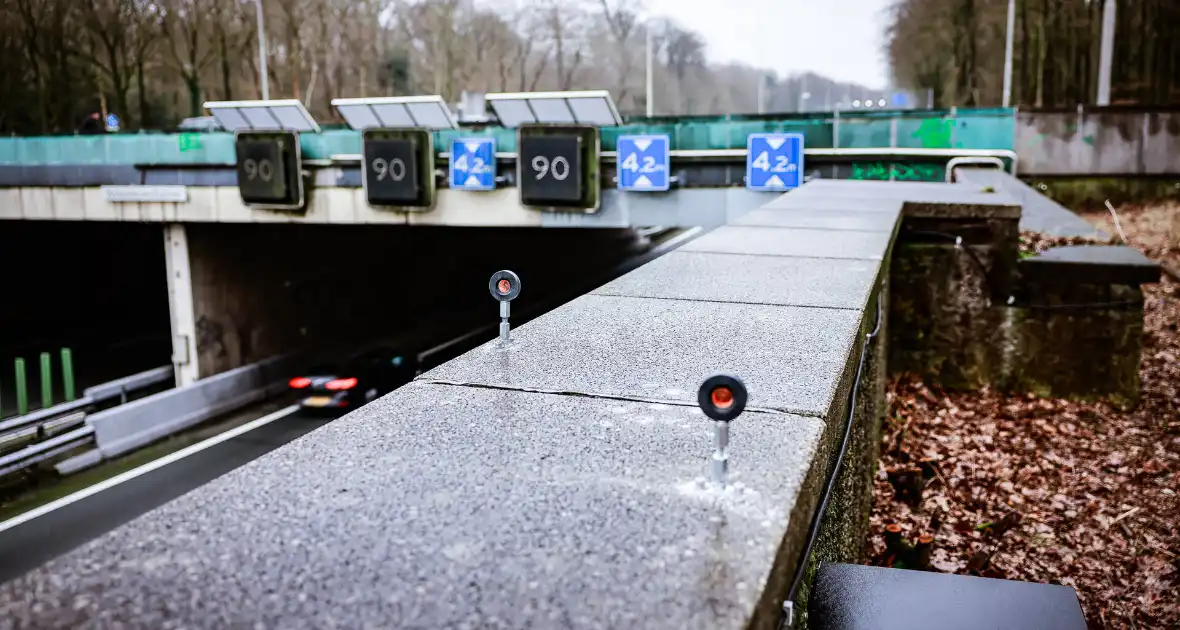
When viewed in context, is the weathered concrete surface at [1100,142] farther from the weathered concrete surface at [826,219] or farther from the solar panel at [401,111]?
the weathered concrete surface at [826,219]

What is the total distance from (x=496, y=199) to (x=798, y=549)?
60.6ft

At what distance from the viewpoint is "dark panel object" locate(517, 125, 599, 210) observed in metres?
18.9

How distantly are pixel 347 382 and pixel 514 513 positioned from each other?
59.5 ft

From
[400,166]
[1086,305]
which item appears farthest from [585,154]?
[1086,305]

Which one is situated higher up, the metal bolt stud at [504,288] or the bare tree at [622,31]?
the bare tree at [622,31]

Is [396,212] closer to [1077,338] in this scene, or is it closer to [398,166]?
[398,166]

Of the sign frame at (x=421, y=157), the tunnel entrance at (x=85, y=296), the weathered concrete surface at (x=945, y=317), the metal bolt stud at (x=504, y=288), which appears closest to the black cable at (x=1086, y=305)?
the weathered concrete surface at (x=945, y=317)

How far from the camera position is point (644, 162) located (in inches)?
738

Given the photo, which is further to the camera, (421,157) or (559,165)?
(421,157)

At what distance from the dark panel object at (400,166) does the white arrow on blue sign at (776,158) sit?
22.8ft

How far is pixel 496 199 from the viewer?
2017 centimetres

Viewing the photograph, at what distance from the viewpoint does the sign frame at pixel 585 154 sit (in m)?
18.9

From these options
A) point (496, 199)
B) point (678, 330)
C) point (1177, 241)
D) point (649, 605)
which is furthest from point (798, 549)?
point (1177, 241)

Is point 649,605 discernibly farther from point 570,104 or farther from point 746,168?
point 570,104
